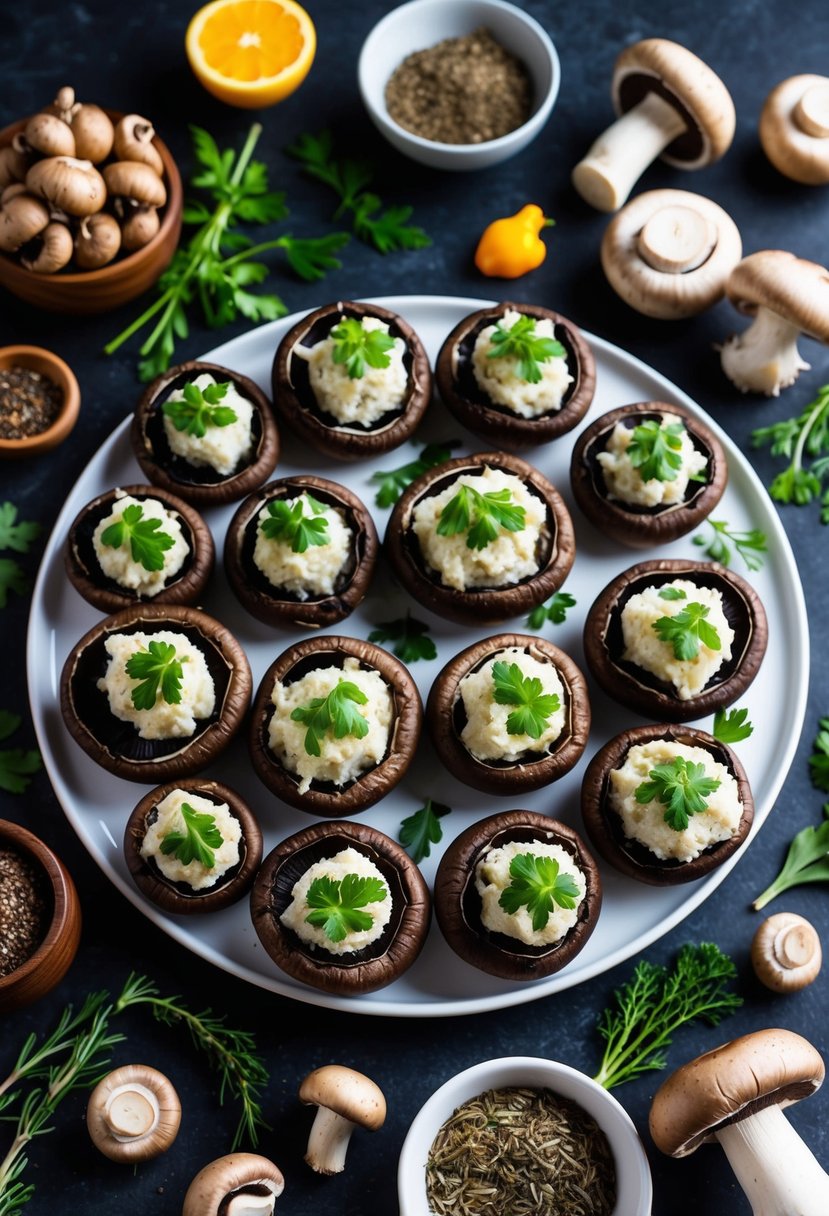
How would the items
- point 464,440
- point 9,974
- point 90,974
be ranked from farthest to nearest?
point 464,440 < point 90,974 < point 9,974

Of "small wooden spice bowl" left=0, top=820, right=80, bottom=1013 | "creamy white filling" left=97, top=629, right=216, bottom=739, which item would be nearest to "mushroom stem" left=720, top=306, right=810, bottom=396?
"creamy white filling" left=97, top=629, right=216, bottom=739

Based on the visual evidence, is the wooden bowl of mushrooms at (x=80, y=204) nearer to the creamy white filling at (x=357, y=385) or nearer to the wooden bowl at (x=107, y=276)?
the wooden bowl at (x=107, y=276)

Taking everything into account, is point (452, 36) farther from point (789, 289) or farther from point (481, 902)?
point (481, 902)

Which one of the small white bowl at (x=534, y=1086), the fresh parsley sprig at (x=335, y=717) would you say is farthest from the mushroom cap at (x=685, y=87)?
the small white bowl at (x=534, y=1086)

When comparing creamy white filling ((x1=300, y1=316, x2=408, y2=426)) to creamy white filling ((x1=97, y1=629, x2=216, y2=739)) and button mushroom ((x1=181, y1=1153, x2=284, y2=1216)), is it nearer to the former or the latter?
creamy white filling ((x1=97, y1=629, x2=216, y2=739))

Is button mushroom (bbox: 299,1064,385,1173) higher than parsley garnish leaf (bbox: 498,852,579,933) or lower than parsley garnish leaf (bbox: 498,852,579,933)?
lower

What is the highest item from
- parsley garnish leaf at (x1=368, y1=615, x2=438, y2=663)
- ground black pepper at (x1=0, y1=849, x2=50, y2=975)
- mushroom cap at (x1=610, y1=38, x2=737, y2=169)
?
mushroom cap at (x1=610, y1=38, x2=737, y2=169)

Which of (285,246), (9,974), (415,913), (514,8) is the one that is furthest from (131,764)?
(514,8)

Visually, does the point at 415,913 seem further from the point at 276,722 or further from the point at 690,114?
the point at 690,114
